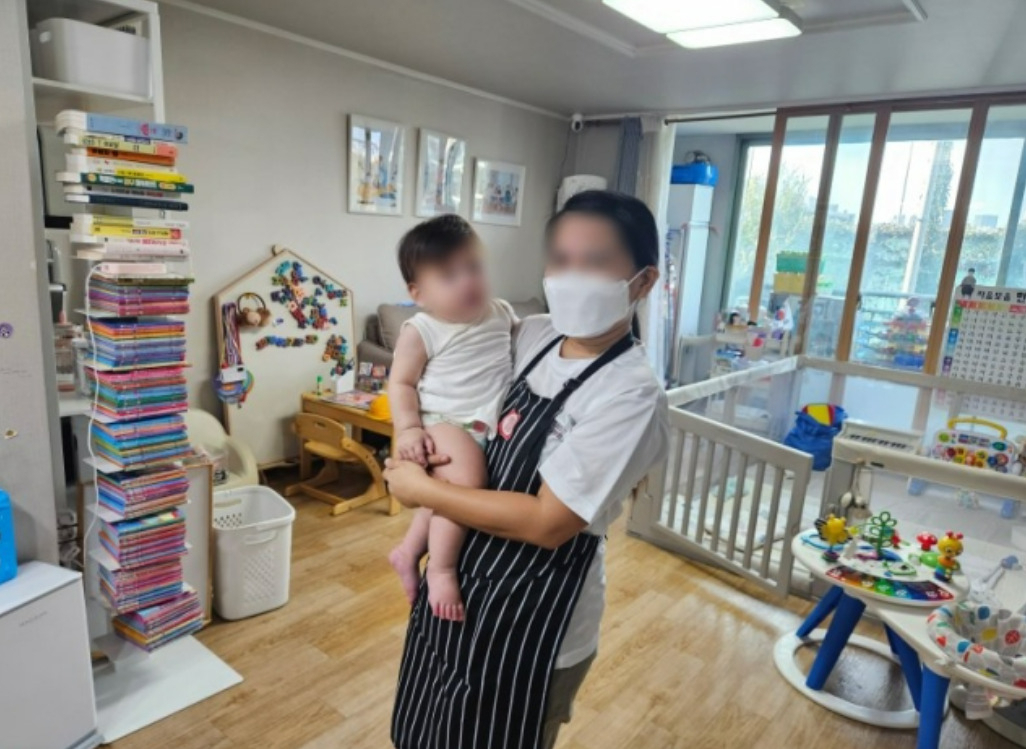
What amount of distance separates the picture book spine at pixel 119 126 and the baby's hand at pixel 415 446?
130 cm

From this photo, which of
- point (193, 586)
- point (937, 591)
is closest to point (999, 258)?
point (937, 591)

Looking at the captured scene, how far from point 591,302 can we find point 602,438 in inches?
7.9

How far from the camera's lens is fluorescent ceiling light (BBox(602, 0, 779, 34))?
245cm

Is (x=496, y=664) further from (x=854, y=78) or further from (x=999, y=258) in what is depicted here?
(x=999, y=258)

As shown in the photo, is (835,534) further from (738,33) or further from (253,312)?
(253,312)

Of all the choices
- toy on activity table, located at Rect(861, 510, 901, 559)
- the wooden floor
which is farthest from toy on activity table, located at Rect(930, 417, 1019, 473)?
the wooden floor

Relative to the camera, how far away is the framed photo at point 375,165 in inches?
148

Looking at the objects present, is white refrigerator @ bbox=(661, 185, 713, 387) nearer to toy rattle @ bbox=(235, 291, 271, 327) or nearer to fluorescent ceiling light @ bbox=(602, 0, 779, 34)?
fluorescent ceiling light @ bbox=(602, 0, 779, 34)

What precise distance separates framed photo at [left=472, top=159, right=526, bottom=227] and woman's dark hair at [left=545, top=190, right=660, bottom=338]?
3792mm

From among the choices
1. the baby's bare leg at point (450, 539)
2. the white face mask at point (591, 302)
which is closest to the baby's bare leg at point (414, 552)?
the baby's bare leg at point (450, 539)

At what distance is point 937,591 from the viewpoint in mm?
1900

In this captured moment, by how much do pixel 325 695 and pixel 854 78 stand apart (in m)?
3.84

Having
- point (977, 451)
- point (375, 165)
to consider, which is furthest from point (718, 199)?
point (977, 451)

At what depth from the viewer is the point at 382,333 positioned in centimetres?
393
